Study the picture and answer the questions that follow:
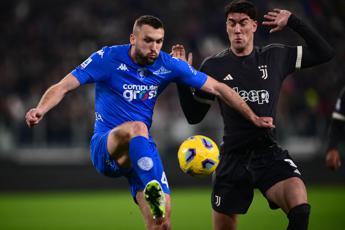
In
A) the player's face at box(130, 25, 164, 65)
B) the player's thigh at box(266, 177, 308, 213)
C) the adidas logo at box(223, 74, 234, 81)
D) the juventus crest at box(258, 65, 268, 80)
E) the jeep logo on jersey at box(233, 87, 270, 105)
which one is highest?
the player's face at box(130, 25, 164, 65)

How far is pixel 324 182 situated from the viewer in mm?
15508

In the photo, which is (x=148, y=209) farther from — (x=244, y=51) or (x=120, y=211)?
(x=120, y=211)

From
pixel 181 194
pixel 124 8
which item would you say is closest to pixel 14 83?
pixel 124 8

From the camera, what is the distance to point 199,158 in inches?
238

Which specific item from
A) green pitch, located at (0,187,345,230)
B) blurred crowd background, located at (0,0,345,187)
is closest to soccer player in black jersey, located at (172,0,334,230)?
green pitch, located at (0,187,345,230)

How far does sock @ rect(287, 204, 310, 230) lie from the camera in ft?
18.5

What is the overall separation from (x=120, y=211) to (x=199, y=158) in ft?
22.0

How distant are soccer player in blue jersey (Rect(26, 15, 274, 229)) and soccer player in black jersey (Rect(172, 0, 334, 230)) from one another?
0.94 feet

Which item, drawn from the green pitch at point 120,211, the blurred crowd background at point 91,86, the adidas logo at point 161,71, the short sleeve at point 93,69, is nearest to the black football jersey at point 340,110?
the adidas logo at point 161,71

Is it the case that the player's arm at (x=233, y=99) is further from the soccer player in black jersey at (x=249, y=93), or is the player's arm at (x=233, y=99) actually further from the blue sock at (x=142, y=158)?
the blue sock at (x=142, y=158)

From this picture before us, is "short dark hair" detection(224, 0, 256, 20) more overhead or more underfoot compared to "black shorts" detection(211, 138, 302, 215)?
more overhead

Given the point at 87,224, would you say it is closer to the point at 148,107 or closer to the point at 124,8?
the point at 148,107

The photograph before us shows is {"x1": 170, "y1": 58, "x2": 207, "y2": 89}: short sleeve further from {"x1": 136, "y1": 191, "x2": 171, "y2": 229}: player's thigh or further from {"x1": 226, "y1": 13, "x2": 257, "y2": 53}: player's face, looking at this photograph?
{"x1": 136, "y1": 191, "x2": 171, "y2": 229}: player's thigh

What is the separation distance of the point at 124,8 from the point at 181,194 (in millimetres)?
5637
